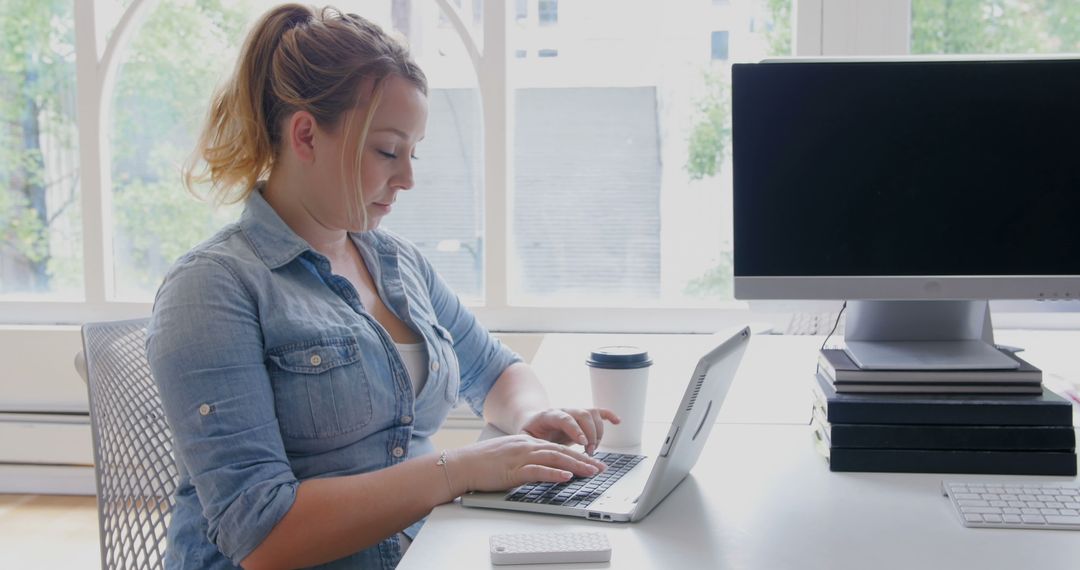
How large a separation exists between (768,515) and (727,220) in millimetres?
2021

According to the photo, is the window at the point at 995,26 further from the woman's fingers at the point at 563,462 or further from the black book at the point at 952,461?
the woman's fingers at the point at 563,462

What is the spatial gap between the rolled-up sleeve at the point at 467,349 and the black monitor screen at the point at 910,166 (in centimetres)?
57

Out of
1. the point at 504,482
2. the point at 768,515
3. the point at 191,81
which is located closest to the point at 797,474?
the point at 768,515

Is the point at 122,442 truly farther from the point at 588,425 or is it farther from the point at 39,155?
the point at 39,155

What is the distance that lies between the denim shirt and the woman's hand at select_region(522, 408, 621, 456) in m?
0.17

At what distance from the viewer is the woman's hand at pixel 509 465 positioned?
1.21 metres

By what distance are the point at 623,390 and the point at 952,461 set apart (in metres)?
0.43

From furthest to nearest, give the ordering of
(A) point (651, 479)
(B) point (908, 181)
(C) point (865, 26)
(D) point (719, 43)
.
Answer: (D) point (719, 43), (C) point (865, 26), (B) point (908, 181), (A) point (651, 479)

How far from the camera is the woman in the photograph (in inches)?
47.6

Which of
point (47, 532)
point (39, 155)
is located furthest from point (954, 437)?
point (39, 155)

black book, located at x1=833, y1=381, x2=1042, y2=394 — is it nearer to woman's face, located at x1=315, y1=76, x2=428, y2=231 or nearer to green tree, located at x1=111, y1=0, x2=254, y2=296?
woman's face, located at x1=315, y1=76, x2=428, y2=231

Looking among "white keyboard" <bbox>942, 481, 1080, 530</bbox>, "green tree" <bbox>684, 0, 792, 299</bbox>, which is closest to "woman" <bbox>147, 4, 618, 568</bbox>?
"white keyboard" <bbox>942, 481, 1080, 530</bbox>

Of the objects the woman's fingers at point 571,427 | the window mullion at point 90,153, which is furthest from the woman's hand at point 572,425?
the window mullion at point 90,153

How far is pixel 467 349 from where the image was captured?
179 centimetres
